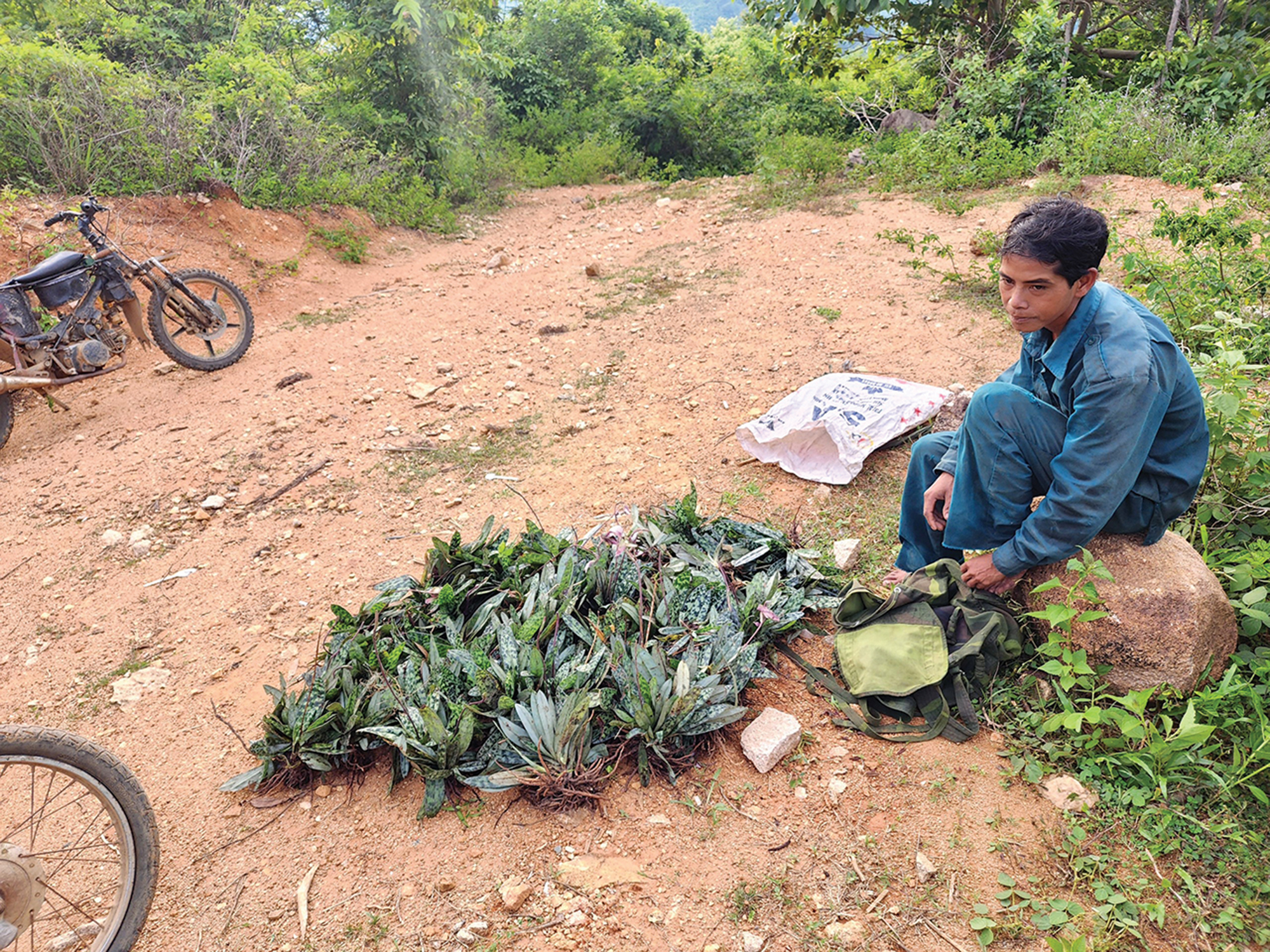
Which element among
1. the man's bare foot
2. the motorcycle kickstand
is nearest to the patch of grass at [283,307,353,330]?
the motorcycle kickstand

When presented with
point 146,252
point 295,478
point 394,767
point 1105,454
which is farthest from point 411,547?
point 146,252

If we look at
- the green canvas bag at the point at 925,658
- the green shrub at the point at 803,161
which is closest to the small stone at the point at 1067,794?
the green canvas bag at the point at 925,658

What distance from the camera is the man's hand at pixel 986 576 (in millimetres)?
2039

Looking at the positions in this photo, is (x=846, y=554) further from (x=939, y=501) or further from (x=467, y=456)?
(x=467, y=456)

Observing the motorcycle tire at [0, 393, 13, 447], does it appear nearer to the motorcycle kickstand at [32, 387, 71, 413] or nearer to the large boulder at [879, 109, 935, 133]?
the motorcycle kickstand at [32, 387, 71, 413]

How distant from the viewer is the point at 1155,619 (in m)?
1.91

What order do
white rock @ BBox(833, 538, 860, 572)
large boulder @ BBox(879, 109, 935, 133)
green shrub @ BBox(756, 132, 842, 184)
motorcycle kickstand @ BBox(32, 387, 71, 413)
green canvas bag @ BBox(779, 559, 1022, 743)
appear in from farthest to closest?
large boulder @ BBox(879, 109, 935, 133)
green shrub @ BBox(756, 132, 842, 184)
motorcycle kickstand @ BBox(32, 387, 71, 413)
white rock @ BBox(833, 538, 860, 572)
green canvas bag @ BBox(779, 559, 1022, 743)

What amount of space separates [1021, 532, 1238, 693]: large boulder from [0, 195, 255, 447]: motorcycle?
5183 mm

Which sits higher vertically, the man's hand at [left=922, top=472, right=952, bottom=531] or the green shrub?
the green shrub

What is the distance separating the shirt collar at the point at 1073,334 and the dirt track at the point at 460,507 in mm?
994

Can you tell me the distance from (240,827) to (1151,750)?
2247mm

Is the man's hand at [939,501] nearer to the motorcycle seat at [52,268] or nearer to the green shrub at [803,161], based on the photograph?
the motorcycle seat at [52,268]

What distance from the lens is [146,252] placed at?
5855 mm

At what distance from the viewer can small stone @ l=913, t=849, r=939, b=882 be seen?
1635 mm
